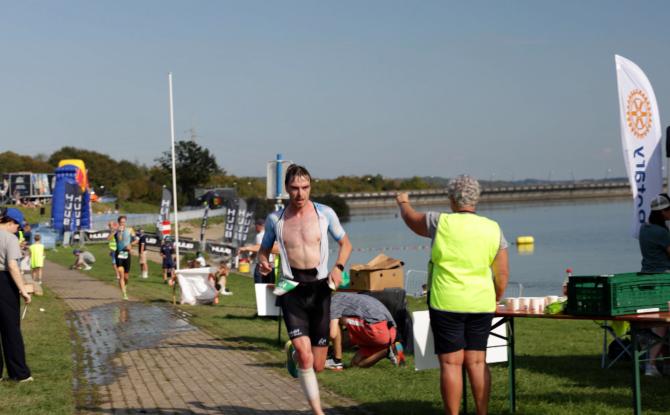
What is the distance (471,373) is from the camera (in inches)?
249

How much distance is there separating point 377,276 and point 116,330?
5705 millimetres

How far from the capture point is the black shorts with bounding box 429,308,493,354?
20.2 feet

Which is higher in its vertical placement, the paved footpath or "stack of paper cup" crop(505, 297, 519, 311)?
"stack of paper cup" crop(505, 297, 519, 311)

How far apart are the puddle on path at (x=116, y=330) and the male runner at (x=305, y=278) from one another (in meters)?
3.68

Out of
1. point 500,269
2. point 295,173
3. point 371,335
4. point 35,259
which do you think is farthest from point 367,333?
point 35,259

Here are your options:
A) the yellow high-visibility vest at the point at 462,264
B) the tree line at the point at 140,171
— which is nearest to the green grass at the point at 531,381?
the yellow high-visibility vest at the point at 462,264

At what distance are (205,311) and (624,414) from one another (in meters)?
12.6

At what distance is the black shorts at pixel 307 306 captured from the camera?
685 cm

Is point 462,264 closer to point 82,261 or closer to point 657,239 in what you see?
point 657,239

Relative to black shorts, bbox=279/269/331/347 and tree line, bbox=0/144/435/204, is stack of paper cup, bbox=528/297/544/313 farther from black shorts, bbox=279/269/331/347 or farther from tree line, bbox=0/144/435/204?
tree line, bbox=0/144/435/204

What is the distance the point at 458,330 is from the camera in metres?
6.18

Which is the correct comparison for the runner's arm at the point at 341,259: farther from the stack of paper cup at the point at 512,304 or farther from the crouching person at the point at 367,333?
the crouching person at the point at 367,333

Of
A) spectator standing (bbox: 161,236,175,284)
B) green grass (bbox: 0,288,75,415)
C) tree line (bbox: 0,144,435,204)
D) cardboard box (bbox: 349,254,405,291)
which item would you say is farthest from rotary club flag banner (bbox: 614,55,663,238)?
tree line (bbox: 0,144,435,204)

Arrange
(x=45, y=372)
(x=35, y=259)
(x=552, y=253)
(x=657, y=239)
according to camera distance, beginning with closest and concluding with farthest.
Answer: (x=657, y=239)
(x=45, y=372)
(x=35, y=259)
(x=552, y=253)
